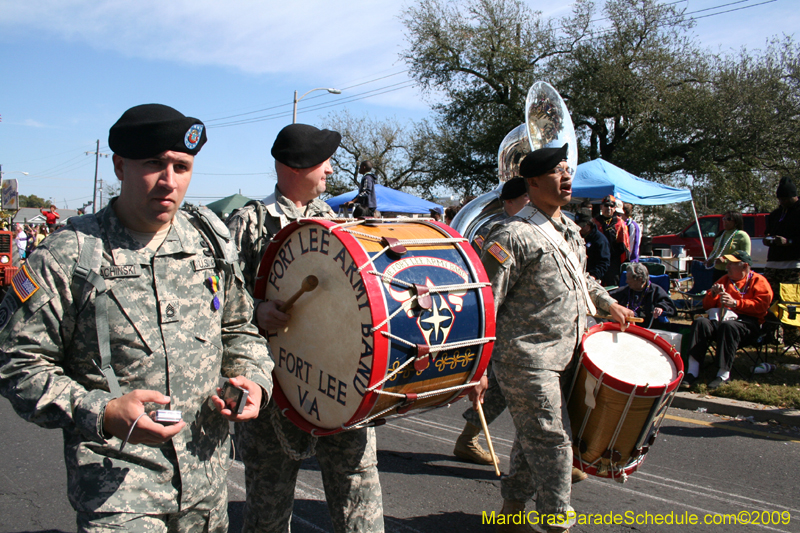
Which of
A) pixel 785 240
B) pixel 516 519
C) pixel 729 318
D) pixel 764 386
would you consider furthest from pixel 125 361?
pixel 785 240

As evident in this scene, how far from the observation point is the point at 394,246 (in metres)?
2.17

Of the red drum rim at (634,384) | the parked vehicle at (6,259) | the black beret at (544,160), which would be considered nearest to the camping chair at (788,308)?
the red drum rim at (634,384)

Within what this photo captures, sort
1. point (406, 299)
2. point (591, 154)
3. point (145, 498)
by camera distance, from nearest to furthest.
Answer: point (145, 498) → point (406, 299) → point (591, 154)

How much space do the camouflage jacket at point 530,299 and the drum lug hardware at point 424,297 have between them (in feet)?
2.28

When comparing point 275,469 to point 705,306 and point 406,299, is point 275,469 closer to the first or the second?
point 406,299

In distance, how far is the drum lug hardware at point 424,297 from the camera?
2.13 metres

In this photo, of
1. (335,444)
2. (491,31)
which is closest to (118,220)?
(335,444)

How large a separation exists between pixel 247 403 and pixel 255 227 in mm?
1060

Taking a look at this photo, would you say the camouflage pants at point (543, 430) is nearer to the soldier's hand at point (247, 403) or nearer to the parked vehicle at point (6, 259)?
the soldier's hand at point (247, 403)

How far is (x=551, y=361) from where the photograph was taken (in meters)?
2.76

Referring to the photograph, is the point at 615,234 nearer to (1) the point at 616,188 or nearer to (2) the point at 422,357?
(1) the point at 616,188

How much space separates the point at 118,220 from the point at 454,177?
2476 centimetres

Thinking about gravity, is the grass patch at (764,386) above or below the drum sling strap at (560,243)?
below

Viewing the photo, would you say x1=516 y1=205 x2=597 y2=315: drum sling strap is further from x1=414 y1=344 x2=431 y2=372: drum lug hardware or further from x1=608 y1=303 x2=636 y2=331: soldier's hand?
x1=414 y1=344 x2=431 y2=372: drum lug hardware
